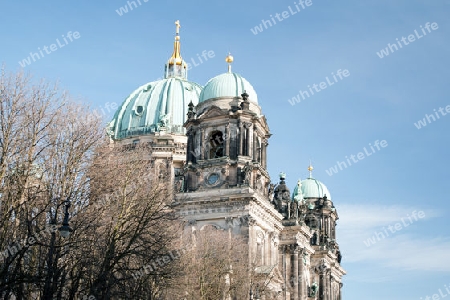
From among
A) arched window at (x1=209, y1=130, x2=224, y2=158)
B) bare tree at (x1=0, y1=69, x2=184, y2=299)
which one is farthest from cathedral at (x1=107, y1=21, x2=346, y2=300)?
bare tree at (x1=0, y1=69, x2=184, y2=299)

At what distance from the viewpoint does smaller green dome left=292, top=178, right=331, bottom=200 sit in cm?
9525

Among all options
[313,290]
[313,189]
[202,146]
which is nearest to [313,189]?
[313,189]

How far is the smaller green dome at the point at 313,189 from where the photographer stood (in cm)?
9525

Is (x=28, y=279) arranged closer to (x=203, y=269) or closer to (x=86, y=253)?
(x=86, y=253)

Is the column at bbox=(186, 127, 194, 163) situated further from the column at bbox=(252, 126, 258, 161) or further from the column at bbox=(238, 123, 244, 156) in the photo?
the column at bbox=(252, 126, 258, 161)

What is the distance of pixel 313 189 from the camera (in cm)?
9575

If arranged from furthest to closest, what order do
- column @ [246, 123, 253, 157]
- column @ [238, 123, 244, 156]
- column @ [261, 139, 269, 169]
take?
1. column @ [261, 139, 269, 169]
2. column @ [246, 123, 253, 157]
3. column @ [238, 123, 244, 156]

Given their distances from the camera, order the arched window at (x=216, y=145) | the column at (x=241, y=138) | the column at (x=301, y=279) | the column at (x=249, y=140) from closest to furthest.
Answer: the column at (x=241, y=138) → the column at (x=249, y=140) → the arched window at (x=216, y=145) → the column at (x=301, y=279)

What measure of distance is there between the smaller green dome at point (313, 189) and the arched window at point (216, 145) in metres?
33.1

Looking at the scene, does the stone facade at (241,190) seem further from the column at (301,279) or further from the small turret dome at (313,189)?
the small turret dome at (313,189)

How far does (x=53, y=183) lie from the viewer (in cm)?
3353

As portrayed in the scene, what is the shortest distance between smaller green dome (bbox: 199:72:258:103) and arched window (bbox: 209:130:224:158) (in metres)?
3.84

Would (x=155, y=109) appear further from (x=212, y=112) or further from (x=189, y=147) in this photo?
(x=212, y=112)

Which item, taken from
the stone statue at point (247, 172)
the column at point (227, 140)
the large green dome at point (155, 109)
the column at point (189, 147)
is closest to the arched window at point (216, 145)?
the column at point (227, 140)
